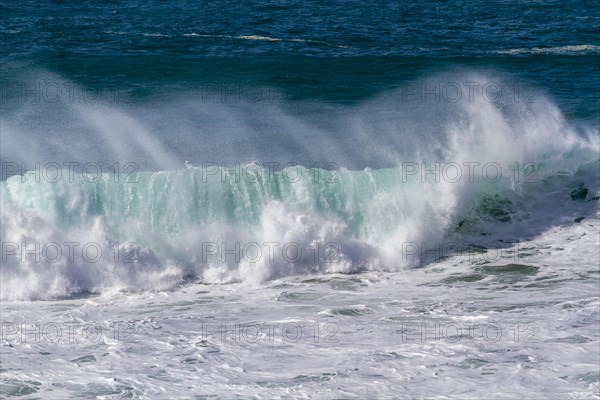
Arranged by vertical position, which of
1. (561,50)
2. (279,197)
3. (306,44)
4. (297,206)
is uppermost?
(306,44)

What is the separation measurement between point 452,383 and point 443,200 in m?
7.11

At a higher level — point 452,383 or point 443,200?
point 443,200

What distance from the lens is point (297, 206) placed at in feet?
62.6

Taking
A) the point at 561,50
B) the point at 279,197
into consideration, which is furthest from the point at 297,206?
the point at 561,50

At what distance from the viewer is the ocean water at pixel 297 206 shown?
14250mm

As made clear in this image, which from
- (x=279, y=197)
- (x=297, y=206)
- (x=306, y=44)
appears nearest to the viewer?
(x=297, y=206)

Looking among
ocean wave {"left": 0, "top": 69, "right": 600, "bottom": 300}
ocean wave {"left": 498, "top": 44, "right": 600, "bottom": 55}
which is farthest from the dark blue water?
ocean wave {"left": 0, "top": 69, "right": 600, "bottom": 300}

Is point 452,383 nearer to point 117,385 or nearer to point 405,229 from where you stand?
point 117,385

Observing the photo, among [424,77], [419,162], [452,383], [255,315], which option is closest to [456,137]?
[419,162]

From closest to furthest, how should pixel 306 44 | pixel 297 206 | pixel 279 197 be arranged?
pixel 297 206, pixel 279 197, pixel 306 44

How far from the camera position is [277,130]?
75.3ft

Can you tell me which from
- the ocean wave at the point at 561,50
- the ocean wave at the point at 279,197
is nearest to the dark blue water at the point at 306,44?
the ocean wave at the point at 561,50

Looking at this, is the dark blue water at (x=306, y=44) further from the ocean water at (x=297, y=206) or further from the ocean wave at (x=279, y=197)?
the ocean wave at (x=279, y=197)

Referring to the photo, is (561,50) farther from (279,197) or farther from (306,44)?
(279,197)
